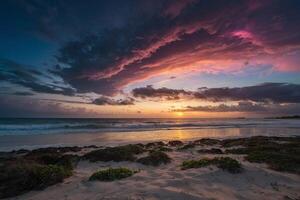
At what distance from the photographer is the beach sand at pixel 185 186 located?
528cm

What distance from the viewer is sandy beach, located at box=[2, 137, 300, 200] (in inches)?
208

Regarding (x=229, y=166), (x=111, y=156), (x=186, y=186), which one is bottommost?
(x=186, y=186)

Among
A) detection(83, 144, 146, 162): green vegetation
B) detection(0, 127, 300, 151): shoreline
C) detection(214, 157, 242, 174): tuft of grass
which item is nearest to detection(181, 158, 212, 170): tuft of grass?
detection(214, 157, 242, 174): tuft of grass

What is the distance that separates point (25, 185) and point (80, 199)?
1.55 meters

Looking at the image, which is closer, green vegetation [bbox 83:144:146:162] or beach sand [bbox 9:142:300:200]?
beach sand [bbox 9:142:300:200]

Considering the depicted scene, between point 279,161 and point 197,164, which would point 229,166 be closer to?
point 197,164

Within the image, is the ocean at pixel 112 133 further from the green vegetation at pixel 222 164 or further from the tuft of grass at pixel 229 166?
the tuft of grass at pixel 229 166

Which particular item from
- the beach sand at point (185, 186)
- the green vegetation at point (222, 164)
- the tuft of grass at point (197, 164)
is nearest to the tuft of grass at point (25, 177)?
the beach sand at point (185, 186)

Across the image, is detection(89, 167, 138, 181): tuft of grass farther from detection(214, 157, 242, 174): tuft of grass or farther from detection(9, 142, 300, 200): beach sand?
detection(214, 157, 242, 174): tuft of grass

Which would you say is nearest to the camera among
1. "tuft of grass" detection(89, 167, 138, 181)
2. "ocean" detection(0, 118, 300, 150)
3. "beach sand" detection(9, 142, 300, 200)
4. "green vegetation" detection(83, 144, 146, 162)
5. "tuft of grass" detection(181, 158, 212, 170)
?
"beach sand" detection(9, 142, 300, 200)

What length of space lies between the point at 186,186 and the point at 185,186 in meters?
0.02

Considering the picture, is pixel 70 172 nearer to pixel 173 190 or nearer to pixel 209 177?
pixel 173 190

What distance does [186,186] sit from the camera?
Answer: 579 centimetres

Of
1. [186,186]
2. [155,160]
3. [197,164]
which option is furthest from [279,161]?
[186,186]
